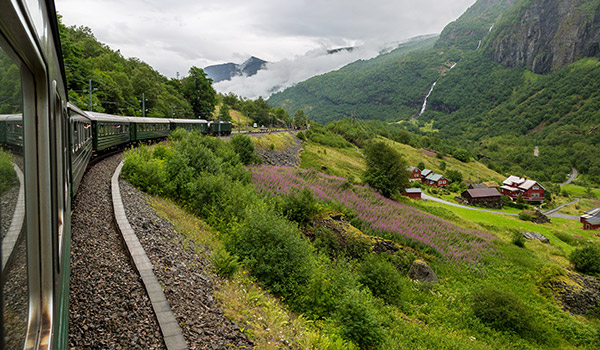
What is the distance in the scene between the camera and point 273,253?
10.5m

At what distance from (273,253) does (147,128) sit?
2037 cm

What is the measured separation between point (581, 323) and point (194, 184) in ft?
74.8

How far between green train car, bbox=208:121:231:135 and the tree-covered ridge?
26.4 feet

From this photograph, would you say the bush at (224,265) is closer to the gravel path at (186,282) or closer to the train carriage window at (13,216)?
the gravel path at (186,282)

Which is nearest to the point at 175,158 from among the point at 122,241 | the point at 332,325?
the point at 122,241

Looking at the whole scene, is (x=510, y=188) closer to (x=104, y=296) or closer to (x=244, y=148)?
(x=244, y=148)

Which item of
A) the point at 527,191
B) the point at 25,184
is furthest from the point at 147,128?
the point at 527,191

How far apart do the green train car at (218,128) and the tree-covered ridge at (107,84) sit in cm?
804

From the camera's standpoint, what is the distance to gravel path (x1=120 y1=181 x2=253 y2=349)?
5656 mm

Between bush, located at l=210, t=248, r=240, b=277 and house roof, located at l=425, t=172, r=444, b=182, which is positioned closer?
bush, located at l=210, t=248, r=240, b=277

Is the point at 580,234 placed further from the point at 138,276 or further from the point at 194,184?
the point at 138,276

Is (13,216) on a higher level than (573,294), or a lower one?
higher

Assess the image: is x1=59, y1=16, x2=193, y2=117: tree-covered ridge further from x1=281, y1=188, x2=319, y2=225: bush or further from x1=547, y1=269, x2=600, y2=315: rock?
x1=547, y1=269, x2=600, y2=315: rock

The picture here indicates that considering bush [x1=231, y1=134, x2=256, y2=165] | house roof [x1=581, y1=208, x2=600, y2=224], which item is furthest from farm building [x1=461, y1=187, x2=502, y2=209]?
bush [x1=231, y1=134, x2=256, y2=165]
